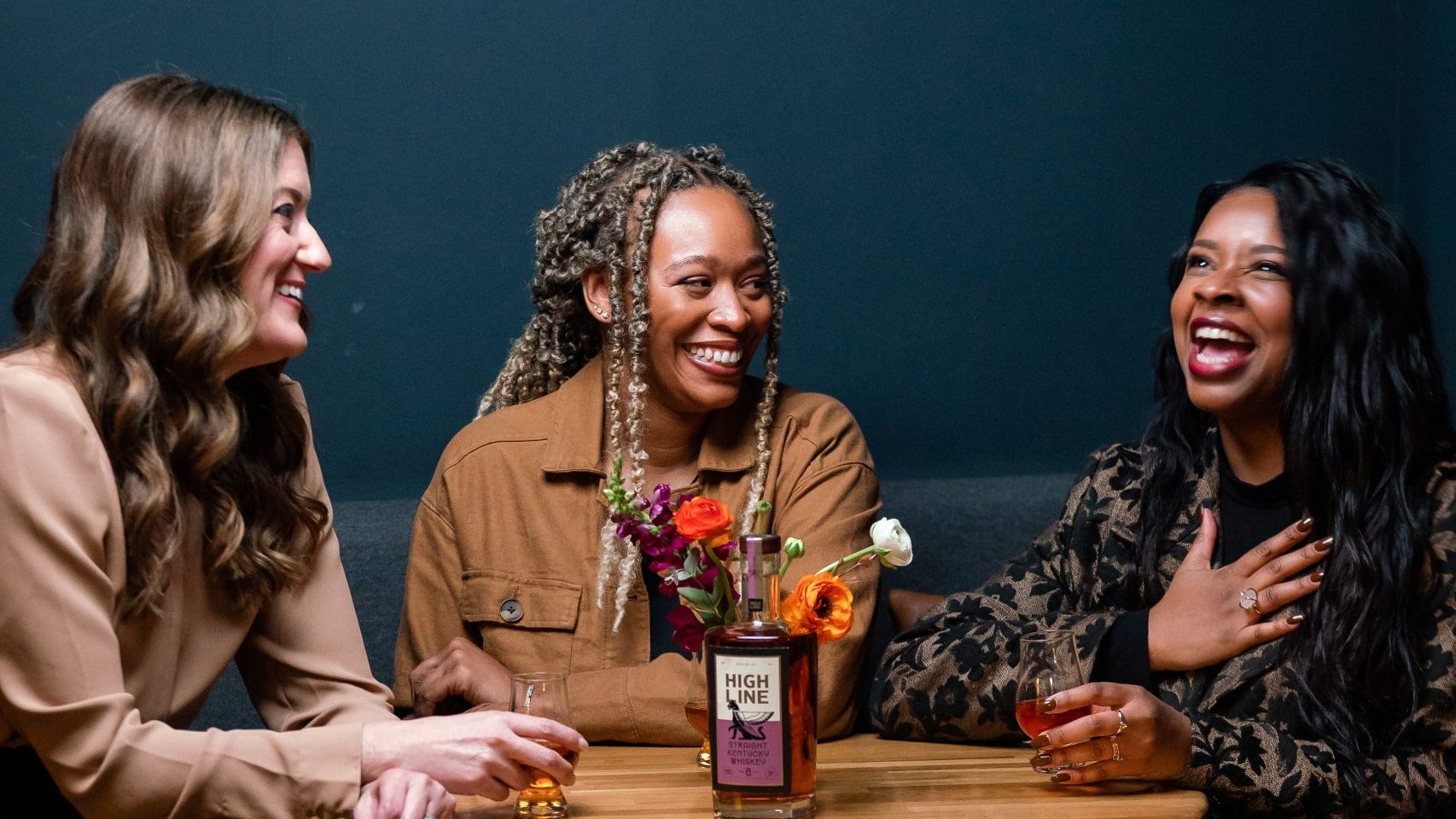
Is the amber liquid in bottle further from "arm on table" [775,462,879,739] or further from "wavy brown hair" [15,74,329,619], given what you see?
"wavy brown hair" [15,74,329,619]

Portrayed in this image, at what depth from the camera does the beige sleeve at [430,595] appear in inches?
97.3

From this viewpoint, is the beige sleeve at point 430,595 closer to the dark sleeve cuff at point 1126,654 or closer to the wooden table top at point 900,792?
the wooden table top at point 900,792

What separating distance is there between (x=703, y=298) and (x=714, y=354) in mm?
91

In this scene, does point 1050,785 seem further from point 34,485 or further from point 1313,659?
point 34,485

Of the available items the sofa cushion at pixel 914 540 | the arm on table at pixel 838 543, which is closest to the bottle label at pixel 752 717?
the arm on table at pixel 838 543

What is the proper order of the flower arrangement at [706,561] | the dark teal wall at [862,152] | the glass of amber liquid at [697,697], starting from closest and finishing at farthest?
the flower arrangement at [706,561] < the glass of amber liquid at [697,697] < the dark teal wall at [862,152]

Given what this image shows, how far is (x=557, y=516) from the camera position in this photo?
252 cm

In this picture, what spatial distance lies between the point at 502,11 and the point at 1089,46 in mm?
1145

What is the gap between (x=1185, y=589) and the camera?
2.13 m

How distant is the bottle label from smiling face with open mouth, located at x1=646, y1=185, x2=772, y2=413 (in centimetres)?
90

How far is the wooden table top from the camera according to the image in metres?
1.71

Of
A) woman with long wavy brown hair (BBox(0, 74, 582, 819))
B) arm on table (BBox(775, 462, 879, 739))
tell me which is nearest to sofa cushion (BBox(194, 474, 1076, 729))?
arm on table (BBox(775, 462, 879, 739))

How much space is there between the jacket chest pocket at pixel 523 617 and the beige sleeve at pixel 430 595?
0.10 ft

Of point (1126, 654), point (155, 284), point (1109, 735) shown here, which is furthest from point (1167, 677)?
point (155, 284)
